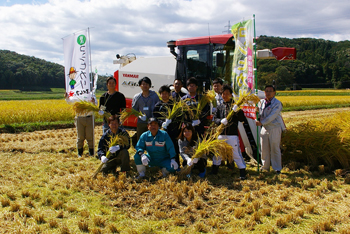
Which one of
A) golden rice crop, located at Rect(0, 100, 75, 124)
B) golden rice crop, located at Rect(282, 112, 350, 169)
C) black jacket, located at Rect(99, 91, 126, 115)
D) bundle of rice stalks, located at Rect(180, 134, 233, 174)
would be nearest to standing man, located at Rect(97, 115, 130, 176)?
black jacket, located at Rect(99, 91, 126, 115)

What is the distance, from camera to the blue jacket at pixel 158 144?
5227 millimetres

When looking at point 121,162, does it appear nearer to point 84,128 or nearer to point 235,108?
point 84,128

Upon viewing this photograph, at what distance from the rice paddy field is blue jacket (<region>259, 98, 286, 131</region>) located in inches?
34.6

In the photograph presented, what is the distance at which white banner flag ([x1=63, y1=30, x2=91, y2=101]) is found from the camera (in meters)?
6.34

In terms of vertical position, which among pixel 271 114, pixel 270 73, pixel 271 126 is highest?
pixel 270 73

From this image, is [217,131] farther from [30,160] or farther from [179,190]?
[30,160]

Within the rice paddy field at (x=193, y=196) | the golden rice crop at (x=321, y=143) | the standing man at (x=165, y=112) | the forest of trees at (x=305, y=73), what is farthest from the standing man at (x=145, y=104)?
the forest of trees at (x=305, y=73)

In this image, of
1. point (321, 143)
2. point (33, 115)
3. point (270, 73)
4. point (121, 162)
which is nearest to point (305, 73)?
point (270, 73)

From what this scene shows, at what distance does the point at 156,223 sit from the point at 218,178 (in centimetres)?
203

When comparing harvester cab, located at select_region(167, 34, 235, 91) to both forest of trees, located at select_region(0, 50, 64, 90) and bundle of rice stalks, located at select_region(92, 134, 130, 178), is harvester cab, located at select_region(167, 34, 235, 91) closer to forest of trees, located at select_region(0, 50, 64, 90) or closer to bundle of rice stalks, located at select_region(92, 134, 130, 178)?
bundle of rice stalks, located at select_region(92, 134, 130, 178)

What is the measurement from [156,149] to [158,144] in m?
0.11

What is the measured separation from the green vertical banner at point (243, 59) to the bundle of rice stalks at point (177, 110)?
109 cm

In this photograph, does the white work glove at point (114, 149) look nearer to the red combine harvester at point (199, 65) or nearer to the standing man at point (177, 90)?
the standing man at point (177, 90)

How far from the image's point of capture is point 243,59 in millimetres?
5711
